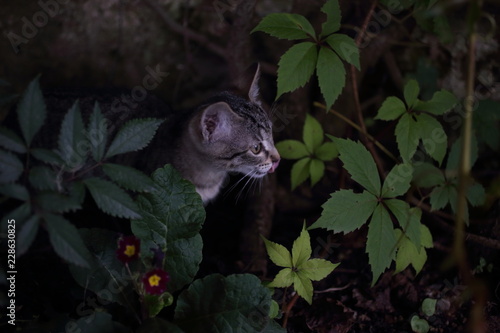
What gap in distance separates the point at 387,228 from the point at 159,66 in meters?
2.34

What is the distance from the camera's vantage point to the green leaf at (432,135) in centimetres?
225

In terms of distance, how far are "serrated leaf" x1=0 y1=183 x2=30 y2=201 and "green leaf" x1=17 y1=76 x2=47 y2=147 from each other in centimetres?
17

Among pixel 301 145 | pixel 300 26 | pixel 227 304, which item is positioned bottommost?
pixel 227 304

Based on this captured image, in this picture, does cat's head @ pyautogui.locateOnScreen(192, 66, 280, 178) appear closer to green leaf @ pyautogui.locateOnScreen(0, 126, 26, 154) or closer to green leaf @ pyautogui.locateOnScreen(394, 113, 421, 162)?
green leaf @ pyautogui.locateOnScreen(394, 113, 421, 162)

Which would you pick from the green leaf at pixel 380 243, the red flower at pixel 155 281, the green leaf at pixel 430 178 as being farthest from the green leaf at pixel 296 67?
the red flower at pixel 155 281

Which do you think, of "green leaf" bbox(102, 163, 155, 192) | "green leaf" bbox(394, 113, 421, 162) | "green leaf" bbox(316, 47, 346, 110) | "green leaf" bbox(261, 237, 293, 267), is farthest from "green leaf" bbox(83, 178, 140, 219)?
"green leaf" bbox(394, 113, 421, 162)

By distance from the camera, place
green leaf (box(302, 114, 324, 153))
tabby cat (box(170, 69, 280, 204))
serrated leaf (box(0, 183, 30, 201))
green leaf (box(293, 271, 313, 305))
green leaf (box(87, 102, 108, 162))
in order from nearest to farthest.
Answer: serrated leaf (box(0, 183, 30, 201)) → green leaf (box(87, 102, 108, 162)) → green leaf (box(293, 271, 313, 305)) → tabby cat (box(170, 69, 280, 204)) → green leaf (box(302, 114, 324, 153))

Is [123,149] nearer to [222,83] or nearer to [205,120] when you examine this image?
Answer: [205,120]

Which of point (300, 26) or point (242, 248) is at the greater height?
point (300, 26)

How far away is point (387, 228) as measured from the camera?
2.09 m

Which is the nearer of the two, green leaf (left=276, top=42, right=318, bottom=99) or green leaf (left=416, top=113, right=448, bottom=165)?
green leaf (left=276, top=42, right=318, bottom=99)

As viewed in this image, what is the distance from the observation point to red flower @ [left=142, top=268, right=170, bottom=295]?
6.08ft

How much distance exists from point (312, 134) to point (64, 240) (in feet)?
5.34

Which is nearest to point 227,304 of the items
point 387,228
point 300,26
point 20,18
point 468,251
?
point 387,228
